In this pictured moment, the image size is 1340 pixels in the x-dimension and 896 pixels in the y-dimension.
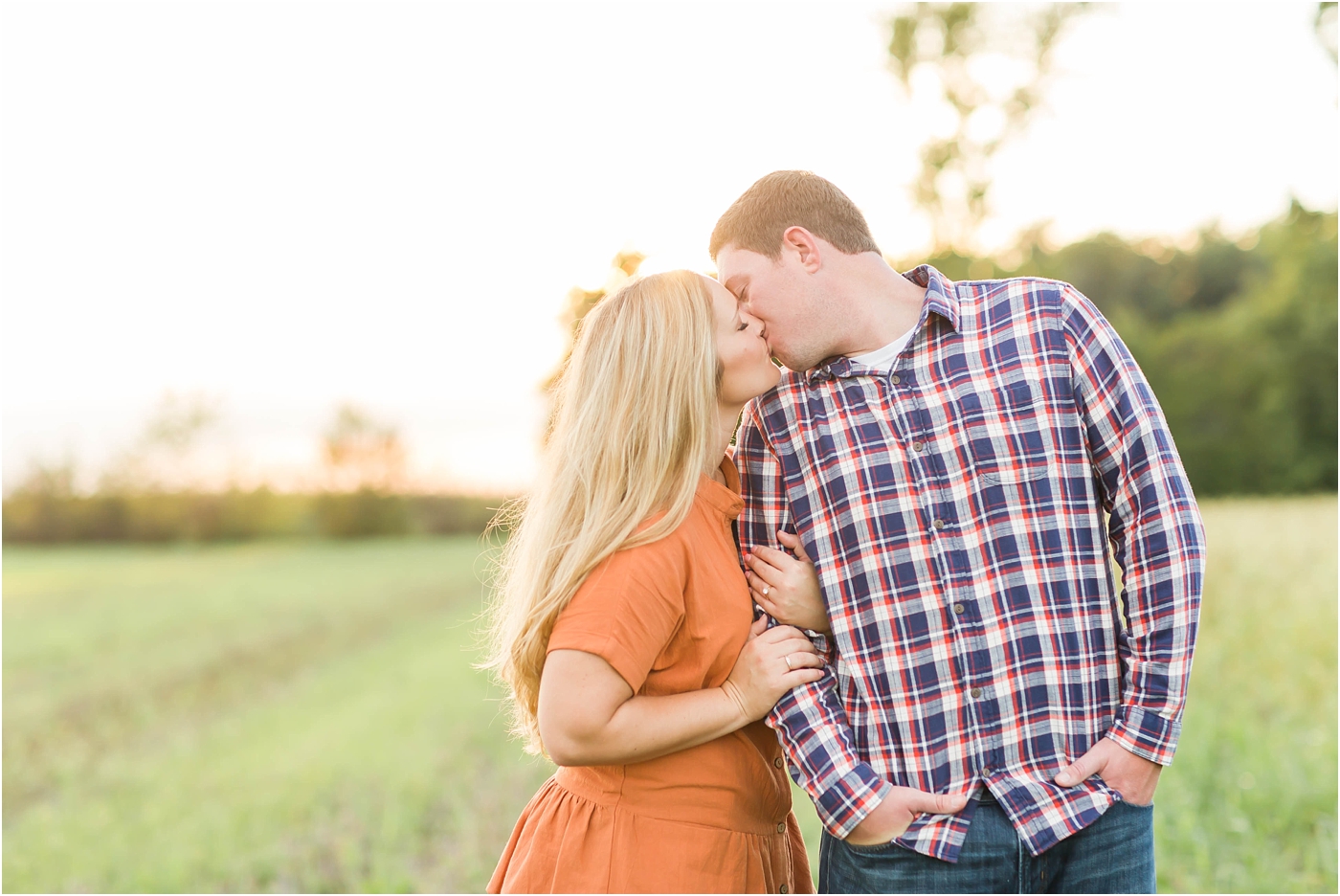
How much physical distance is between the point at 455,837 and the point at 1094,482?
459 cm

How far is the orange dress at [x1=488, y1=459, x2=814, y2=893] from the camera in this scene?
1.85 m

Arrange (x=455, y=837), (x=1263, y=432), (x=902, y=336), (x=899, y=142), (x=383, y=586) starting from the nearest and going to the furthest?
(x=902, y=336), (x=455, y=837), (x=899, y=142), (x=1263, y=432), (x=383, y=586)

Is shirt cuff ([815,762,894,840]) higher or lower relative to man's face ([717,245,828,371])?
lower

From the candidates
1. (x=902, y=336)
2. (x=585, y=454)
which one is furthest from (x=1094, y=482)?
(x=585, y=454)

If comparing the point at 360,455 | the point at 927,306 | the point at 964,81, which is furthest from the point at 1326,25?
→ the point at 360,455

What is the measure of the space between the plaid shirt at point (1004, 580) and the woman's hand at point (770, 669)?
0.15 feet

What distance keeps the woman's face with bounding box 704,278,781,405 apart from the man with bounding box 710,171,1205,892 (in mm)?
169

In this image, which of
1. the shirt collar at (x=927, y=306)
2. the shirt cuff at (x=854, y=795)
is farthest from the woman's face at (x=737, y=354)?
the shirt cuff at (x=854, y=795)

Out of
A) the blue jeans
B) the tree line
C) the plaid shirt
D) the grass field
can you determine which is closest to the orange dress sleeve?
the plaid shirt

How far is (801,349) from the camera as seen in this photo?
2137mm

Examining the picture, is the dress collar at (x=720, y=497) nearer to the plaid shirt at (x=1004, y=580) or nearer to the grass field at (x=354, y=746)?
the plaid shirt at (x=1004, y=580)

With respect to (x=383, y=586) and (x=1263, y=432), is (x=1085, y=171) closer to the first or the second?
(x=1263, y=432)

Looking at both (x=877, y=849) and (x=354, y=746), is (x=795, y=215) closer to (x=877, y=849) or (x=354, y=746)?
(x=877, y=849)

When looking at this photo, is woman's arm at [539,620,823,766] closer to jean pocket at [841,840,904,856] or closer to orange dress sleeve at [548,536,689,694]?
orange dress sleeve at [548,536,689,694]
